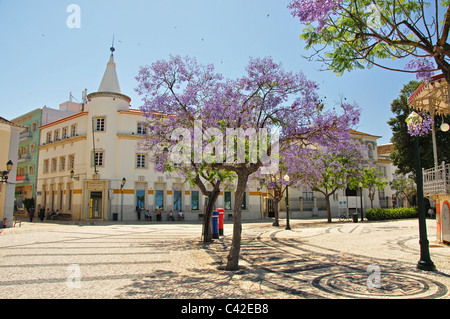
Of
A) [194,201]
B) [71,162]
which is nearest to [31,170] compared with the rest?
[71,162]

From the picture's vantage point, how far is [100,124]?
34.3 m

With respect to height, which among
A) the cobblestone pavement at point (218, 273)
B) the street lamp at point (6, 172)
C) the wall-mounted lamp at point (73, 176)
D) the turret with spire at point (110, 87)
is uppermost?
the turret with spire at point (110, 87)

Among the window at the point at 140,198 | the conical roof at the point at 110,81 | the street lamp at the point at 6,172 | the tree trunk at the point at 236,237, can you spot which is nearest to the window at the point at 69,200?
the window at the point at 140,198

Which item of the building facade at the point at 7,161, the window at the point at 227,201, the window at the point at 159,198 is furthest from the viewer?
the window at the point at 227,201

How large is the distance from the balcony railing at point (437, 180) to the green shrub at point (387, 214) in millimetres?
17450

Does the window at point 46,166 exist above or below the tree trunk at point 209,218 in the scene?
above

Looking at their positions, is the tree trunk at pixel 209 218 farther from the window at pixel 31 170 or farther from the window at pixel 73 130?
the window at pixel 31 170

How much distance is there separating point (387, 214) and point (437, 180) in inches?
767

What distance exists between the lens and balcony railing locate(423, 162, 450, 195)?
11.5 m

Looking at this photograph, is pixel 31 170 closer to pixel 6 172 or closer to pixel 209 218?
pixel 6 172

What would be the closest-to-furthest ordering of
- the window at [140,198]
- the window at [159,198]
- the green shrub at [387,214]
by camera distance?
the green shrub at [387,214], the window at [140,198], the window at [159,198]

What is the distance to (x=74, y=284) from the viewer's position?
692 centimetres

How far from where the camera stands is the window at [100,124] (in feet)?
112

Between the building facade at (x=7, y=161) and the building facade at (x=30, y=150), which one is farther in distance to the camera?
the building facade at (x=30, y=150)
